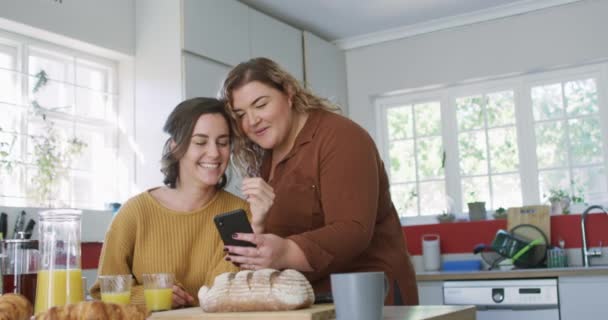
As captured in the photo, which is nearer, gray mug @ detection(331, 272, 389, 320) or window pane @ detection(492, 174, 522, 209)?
gray mug @ detection(331, 272, 389, 320)

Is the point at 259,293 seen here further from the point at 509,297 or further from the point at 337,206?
the point at 509,297

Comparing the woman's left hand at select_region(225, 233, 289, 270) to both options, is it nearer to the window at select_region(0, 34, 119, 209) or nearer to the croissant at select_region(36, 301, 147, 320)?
the croissant at select_region(36, 301, 147, 320)

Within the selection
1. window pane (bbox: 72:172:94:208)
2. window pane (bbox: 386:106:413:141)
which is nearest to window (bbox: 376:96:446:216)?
window pane (bbox: 386:106:413:141)

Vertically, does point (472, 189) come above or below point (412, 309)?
above

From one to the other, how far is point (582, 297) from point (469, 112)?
6.47 ft

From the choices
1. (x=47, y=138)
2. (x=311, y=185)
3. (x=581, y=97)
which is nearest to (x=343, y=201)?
(x=311, y=185)

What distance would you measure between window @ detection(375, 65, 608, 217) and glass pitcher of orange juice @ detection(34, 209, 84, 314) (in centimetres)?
445

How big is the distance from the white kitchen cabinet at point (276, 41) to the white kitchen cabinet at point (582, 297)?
243 cm

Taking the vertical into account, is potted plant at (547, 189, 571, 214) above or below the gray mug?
above

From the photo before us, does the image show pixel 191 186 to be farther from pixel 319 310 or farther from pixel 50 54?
pixel 50 54

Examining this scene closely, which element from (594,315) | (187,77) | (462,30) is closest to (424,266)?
(594,315)

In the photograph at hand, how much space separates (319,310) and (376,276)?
0.12 m

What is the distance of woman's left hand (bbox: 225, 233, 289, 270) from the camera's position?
1393mm

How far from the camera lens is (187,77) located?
4.21m
